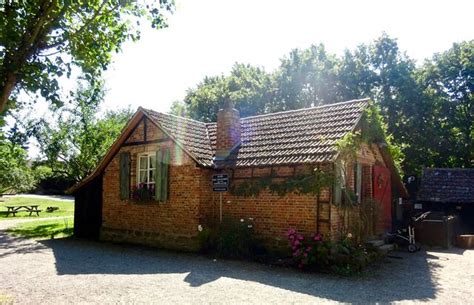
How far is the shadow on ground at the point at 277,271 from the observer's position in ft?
25.9

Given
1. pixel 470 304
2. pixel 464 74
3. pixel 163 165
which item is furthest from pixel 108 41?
pixel 464 74

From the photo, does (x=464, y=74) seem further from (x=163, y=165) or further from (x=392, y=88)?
(x=163, y=165)

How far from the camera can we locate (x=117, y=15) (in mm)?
9117

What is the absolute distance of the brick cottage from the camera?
11281 mm

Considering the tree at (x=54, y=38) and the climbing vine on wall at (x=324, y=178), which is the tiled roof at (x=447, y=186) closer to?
the climbing vine on wall at (x=324, y=178)

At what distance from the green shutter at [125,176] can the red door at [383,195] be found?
8.96 m

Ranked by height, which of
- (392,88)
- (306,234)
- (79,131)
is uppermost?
(392,88)

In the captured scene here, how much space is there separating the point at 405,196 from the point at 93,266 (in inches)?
522

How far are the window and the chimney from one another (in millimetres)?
2433

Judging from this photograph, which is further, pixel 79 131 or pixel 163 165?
pixel 79 131

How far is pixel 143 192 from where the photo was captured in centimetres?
1387

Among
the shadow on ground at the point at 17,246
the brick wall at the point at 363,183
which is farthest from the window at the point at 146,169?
the brick wall at the point at 363,183

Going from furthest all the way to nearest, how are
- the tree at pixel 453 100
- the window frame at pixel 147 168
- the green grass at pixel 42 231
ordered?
the tree at pixel 453 100 < the green grass at pixel 42 231 < the window frame at pixel 147 168

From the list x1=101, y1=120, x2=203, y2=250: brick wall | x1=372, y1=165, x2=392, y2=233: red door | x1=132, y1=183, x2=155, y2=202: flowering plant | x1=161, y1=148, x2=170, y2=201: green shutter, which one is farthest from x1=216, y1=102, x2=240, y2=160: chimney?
x1=372, y1=165, x2=392, y2=233: red door
